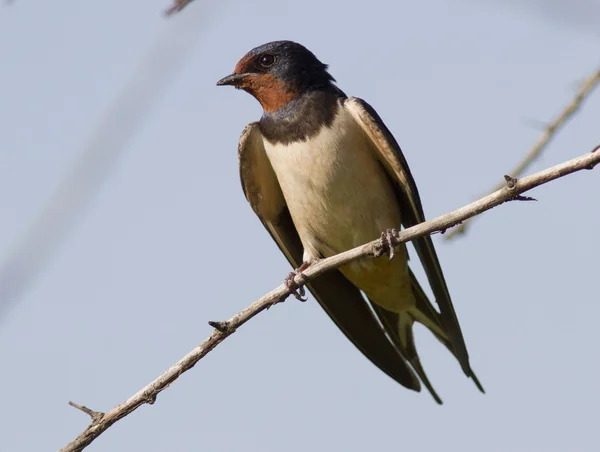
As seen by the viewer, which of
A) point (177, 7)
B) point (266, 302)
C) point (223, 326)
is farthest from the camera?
point (266, 302)

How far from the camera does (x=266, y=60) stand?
5.89 meters

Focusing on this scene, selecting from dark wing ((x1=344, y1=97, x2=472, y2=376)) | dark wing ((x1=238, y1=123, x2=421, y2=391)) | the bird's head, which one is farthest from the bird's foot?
the bird's head

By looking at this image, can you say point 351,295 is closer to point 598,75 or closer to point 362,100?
point 362,100

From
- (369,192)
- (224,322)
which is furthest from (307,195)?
(224,322)

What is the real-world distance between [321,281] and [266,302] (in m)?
1.52

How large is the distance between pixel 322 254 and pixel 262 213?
0.47 m

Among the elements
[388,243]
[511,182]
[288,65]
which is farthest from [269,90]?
[511,182]

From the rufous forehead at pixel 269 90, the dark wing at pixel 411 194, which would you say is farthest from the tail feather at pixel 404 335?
the rufous forehead at pixel 269 90

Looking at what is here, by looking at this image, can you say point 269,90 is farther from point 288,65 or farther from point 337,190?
point 337,190

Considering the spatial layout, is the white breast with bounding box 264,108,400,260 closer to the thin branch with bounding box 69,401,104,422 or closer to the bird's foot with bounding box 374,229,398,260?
the bird's foot with bounding box 374,229,398,260

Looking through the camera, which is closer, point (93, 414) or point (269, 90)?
point (93, 414)

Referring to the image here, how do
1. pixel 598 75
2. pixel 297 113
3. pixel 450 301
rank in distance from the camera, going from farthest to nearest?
1. pixel 297 113
2. pixel 450 301
3. pixel 598 75

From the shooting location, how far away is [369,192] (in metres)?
5.30

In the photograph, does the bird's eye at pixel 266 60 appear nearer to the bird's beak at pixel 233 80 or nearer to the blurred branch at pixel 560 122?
the bird's beak at pixel 233 80
